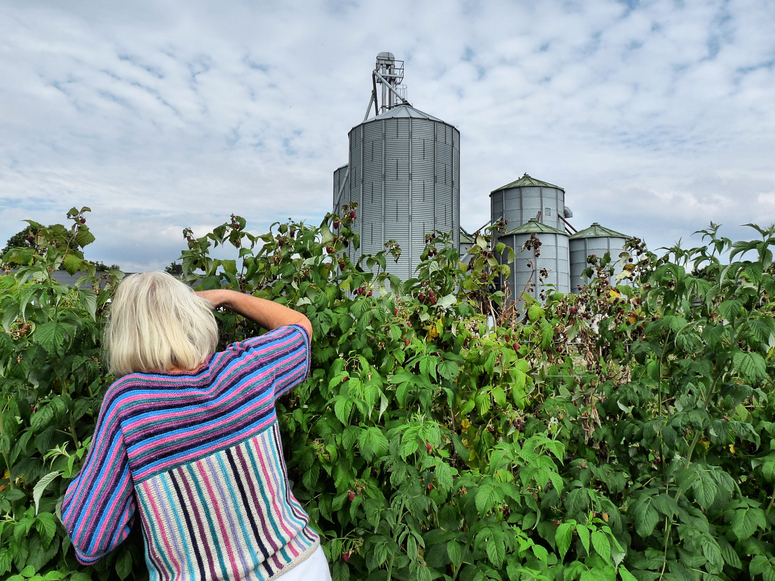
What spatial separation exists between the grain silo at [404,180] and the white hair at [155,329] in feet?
44.2

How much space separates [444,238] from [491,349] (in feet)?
1.97

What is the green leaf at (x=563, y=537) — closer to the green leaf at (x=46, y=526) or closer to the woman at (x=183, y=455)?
the woman at (x=183, y=455)

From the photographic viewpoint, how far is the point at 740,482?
260 cm

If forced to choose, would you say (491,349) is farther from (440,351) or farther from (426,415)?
(426,415)

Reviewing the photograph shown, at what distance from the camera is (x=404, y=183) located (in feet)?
52.0

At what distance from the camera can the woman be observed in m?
1.45

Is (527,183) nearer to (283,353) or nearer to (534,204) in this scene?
(534,204)

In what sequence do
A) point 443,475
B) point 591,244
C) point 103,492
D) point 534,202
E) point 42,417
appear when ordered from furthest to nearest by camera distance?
point 534,202 → point 591,244 → point 42,417 → point 443,475 → point 103,492

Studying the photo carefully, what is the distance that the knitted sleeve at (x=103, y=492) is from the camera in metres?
1.45

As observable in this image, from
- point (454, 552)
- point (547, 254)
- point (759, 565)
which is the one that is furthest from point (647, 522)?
point (547, 254)

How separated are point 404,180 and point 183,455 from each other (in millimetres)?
14900

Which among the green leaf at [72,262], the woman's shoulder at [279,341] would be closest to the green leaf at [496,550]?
the woman's shoulder at [279,341]

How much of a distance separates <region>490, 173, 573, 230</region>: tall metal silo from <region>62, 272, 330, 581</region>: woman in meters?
19.6

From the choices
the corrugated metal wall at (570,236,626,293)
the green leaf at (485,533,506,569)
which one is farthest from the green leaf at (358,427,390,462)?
the corrugated metal wall at (570,236,626,293)
